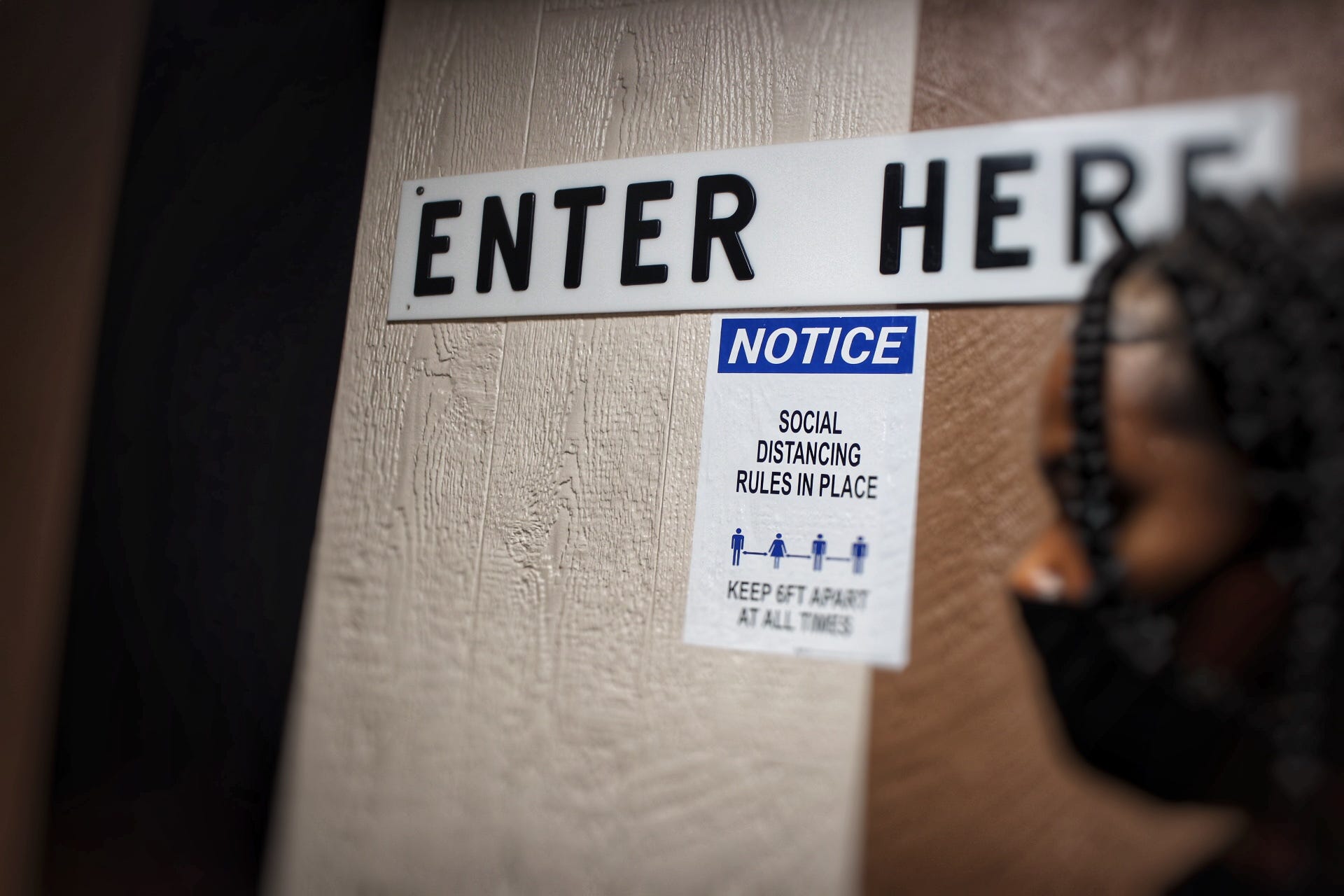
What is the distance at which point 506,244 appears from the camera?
1397 millimetres

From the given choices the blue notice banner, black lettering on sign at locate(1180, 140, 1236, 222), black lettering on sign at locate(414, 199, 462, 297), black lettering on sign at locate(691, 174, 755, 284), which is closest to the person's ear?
the blue notice banner

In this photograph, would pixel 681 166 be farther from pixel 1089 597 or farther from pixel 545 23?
pixel 1089 597

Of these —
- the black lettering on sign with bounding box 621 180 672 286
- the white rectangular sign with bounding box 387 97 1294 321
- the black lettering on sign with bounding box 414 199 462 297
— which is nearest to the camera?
the white rectangular sign with bounding box 387 97 1294 321

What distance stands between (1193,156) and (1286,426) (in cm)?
29

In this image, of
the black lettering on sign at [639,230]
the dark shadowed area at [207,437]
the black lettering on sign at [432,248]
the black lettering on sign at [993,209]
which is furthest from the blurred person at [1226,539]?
the dark shadowed area at [207,437]

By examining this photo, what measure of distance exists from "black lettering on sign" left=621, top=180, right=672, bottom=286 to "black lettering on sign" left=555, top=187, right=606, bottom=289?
47 mm

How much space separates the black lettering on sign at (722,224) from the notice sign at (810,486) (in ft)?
0.23

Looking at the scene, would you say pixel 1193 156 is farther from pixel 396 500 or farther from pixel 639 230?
pixel 396 500

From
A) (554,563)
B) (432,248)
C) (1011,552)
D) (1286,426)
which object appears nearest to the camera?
(1286,426)

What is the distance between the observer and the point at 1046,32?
1.16 m

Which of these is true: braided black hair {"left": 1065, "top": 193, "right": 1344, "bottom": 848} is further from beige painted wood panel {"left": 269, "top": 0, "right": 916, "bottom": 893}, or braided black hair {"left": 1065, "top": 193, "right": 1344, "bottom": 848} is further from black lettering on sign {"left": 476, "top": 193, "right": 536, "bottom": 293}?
black lettering on sign {"left": 476, "top": 193, "right": 536, "bottom": 293}

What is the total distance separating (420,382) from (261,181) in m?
0.44

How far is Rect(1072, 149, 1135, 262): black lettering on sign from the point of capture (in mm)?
1088

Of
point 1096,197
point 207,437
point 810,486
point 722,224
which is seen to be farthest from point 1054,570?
point 207,437
